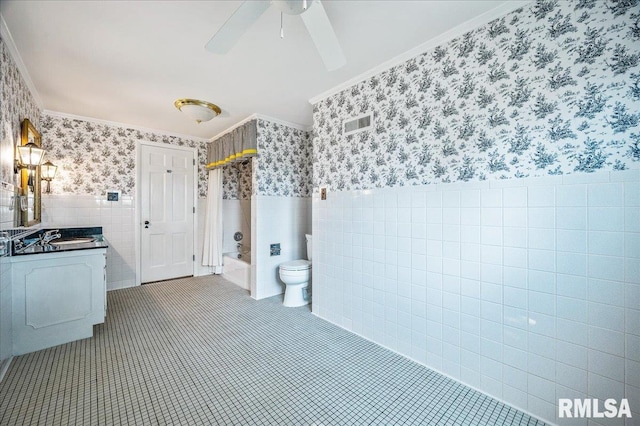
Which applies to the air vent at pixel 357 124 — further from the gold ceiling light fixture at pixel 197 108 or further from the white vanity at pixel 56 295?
the white vanity at pixel 56 295

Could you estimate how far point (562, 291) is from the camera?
1462mm

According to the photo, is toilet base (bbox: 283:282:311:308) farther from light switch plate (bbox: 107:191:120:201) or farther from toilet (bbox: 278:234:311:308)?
light switch plate (bbox: 107:191:120:201)

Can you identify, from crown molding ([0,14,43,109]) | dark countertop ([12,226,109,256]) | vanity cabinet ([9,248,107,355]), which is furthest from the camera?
dark countertop ([12,226,109,256])

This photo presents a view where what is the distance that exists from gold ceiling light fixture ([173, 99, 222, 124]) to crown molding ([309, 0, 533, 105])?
4.68 ft

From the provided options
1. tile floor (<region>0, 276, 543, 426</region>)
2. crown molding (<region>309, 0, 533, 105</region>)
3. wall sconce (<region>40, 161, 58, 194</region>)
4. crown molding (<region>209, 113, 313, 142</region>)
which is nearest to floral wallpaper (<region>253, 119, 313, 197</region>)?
crown molding (<region>209, 113, 313, 142</region>)

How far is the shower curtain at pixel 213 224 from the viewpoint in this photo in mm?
4395

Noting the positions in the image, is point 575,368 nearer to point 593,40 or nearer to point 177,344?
point 593,40

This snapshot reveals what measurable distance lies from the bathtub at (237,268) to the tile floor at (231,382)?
1120mm

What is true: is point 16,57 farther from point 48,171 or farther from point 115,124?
point 115,124

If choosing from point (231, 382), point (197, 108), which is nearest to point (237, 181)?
point (197, 108)

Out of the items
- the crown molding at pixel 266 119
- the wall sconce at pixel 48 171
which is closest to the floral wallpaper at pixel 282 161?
the crown molding at pixel 266 119

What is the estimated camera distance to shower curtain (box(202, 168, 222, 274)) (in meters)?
4.39

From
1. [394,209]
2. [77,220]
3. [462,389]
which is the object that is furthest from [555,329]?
[77,220]

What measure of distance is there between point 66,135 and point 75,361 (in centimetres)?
295
